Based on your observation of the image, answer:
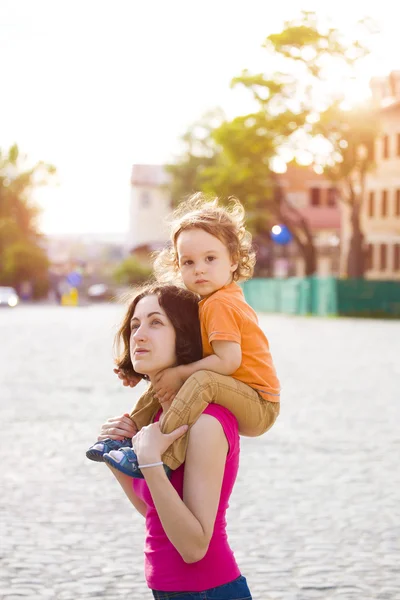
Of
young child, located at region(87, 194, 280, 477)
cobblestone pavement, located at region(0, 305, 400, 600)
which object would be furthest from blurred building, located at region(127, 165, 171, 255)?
young child, located at region(87, 194, 280, 477)

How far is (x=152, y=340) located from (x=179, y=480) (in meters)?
0.33

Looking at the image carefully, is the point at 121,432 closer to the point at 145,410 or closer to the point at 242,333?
the point at 145,410

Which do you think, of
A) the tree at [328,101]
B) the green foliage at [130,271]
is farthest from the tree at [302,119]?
the green foliage at [130,271]

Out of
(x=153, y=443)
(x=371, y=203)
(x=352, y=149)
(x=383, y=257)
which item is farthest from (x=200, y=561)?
(x=371, y=203)

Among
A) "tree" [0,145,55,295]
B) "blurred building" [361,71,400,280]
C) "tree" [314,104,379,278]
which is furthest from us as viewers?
"tree" [0,145,55,295]

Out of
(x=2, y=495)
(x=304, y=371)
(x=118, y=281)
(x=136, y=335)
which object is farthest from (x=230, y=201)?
(x=118, y=281)

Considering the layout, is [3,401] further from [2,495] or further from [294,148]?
[294,148]

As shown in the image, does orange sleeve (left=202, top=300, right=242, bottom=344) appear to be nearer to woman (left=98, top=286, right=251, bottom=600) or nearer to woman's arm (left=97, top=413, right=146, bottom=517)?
woman (left=98, top=286, right=251, bottom=600)

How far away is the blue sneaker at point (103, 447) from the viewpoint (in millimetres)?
3186

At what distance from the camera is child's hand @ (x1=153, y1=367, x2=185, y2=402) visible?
320 centimetres

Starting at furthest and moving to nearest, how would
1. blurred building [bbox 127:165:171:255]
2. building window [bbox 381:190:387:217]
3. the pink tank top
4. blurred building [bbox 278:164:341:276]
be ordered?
blurred building [bbox 127:165:171:255], blurred building [bbox 278:164:341:276], building window [bbox 381:190:387:217], the pink tank top

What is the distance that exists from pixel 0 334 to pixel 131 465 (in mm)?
31740

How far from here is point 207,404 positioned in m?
3.13

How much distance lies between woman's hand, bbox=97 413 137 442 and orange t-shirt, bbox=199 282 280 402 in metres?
0.25
